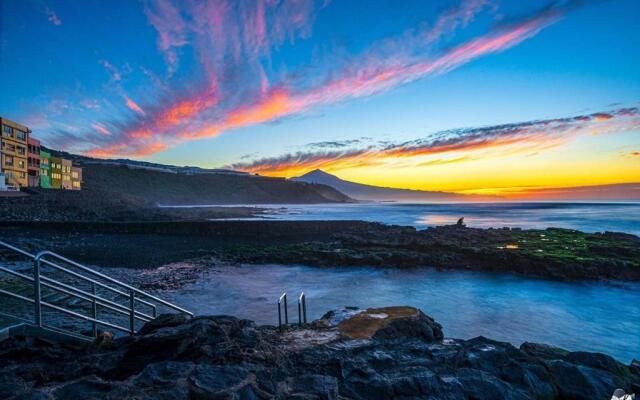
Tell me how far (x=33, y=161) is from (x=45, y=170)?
20.5 ft

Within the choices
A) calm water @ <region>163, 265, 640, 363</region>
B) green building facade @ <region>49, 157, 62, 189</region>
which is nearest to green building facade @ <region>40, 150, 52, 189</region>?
green building facade @ <region>49, 157, 62, 189</region>

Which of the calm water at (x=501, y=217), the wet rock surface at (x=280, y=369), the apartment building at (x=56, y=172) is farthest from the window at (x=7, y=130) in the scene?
the wet rock surface at (x=280, y=369)

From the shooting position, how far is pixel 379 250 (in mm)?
22125

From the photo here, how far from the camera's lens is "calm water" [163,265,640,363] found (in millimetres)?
10461

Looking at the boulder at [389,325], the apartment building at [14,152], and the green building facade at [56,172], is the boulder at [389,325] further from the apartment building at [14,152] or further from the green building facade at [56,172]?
the green building facade at [56,172]

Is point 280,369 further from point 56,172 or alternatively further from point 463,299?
point 56,172

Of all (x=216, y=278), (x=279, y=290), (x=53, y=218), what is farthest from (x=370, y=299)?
(x=53, y=218)

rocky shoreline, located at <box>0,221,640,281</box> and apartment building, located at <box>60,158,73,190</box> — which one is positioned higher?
apartment building, located at <box>60,158,73,190</box>

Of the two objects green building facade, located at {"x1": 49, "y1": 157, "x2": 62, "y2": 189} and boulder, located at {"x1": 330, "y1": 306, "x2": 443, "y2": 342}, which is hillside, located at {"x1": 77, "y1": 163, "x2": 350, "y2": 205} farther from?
boulder, located at {"x1": 330, "y1": 306, "x2": 443, "y2": 342}

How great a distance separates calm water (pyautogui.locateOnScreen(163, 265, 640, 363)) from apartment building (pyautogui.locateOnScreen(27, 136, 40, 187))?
49973 mm

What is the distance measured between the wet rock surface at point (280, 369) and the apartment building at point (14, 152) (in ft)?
171

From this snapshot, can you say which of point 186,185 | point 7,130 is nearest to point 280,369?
point 7,130

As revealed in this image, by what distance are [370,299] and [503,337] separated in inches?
196

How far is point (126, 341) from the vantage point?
5.05m
